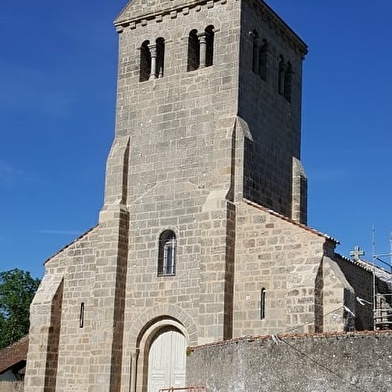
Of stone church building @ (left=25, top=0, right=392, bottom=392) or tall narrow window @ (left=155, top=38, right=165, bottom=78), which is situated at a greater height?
tall narrow window @ (left=155, top=38, right=165, bottom=78)

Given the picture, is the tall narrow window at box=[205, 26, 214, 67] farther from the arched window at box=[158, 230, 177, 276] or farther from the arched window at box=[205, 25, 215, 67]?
the arched window at box=[158, 230, 177, 276]

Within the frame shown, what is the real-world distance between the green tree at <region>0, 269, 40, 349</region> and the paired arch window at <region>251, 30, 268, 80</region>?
29209mm

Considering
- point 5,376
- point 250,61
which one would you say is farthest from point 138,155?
point 5,376

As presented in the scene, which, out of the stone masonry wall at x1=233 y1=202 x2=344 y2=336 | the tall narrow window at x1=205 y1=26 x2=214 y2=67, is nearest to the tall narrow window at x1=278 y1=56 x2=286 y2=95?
the tall narrow window at x1=205 y1=26 x2=214 y2=67

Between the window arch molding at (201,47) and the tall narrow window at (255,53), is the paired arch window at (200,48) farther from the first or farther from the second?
the tall narrow window at (255,53)

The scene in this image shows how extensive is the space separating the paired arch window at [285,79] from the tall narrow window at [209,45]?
3.06 m

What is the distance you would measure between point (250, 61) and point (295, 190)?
466 centimetres

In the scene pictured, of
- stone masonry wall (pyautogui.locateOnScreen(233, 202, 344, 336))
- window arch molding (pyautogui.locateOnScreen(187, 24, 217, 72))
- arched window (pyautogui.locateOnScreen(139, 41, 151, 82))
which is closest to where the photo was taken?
stone masonry wall (pyautogui.locateOnScreen(233, 202, 344, 336))

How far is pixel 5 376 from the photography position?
32.5 metres

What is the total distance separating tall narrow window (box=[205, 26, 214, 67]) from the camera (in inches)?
955

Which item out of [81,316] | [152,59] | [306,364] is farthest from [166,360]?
[306,364]

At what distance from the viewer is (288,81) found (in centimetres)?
2686

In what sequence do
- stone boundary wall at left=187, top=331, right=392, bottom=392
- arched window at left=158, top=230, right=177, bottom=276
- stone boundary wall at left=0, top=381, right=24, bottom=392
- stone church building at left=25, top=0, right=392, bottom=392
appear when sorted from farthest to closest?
1. stone boundary wall at left=0, top=381, right=24, bottom=392
2. arched window at left=158, top=230, right=177, bottom=276
3. stone church building at left=25, top=0, right=392, bottom=392
4. stone boundary wall at left=187, top=331, right=392, bottom=392

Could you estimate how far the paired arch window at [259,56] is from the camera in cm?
2462
